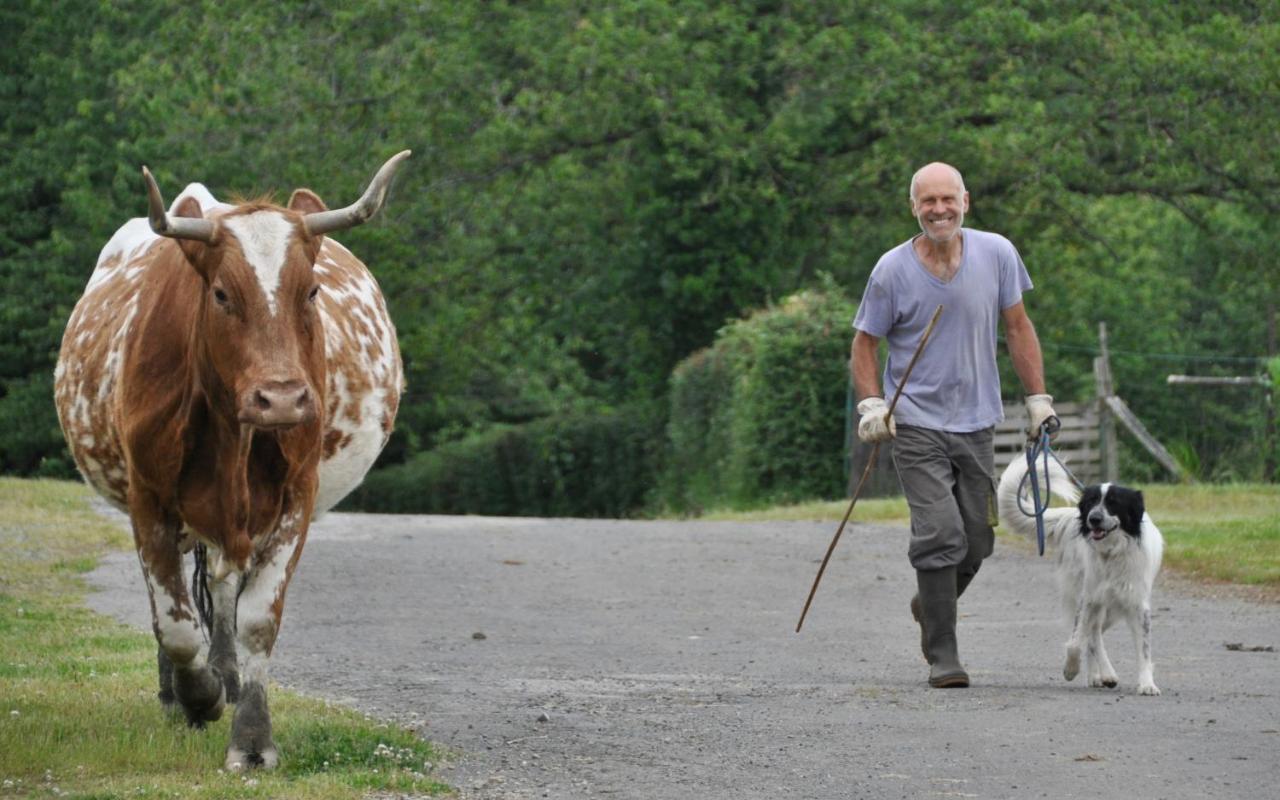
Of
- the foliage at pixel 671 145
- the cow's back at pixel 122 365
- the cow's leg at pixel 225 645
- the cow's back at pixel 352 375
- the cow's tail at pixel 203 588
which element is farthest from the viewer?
the foliage at pixel 671 145

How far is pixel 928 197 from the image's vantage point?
930 cm

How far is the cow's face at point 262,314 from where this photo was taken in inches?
265

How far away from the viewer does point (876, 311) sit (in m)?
9.52

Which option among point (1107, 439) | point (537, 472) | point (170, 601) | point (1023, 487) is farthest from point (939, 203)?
point (537, 472)

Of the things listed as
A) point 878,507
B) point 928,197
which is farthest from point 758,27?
point 928,197

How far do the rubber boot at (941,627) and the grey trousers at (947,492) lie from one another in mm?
71

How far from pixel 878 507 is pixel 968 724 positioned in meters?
13.2

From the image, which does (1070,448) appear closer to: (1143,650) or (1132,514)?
(1132,514)

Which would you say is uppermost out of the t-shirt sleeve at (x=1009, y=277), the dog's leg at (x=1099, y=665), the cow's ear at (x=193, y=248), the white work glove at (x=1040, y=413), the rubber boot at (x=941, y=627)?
the cow's ear at (x=193, y=248)

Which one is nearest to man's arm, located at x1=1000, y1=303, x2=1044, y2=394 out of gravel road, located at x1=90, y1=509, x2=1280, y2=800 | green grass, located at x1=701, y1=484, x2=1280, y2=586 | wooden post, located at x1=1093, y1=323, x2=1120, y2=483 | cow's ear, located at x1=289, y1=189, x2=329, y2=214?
gravel road, located at x1=90, y1=509, x2=1280, y2=800

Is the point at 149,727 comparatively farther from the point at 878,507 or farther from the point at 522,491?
the point at 522,491

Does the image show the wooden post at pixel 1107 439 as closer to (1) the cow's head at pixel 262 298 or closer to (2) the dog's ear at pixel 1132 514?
(2) the dog's ear at pixel 1132 514

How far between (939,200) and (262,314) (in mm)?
3529

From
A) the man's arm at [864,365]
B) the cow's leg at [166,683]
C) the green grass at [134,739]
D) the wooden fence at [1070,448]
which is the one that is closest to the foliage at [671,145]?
the wooden fence at [1070,448]
